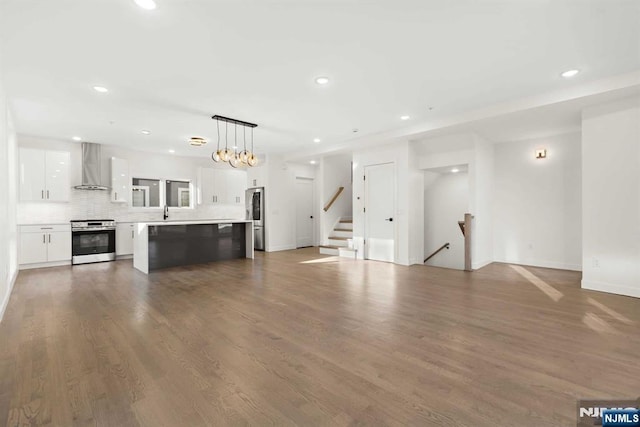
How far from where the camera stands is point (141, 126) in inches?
221

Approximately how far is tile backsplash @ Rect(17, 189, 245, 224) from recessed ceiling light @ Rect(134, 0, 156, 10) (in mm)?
6400

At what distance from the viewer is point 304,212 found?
9570mm

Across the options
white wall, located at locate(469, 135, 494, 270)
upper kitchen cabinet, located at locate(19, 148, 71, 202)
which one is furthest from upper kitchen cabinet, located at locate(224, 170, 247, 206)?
white wall, located at locate(469, 135, 494, 270)

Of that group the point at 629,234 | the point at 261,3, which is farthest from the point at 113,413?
the point at 629,234

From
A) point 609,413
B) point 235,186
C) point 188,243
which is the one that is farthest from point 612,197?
point 235,186

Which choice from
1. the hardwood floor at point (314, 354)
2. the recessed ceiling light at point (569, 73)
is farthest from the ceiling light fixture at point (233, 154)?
the recessed ceiling light at point (569, 73)

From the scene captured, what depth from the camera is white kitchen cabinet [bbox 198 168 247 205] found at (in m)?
8.81

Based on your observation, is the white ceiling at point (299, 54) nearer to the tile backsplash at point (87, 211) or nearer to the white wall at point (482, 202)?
the white wall at point (482, 202)

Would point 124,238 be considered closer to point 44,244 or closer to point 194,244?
point 44,244

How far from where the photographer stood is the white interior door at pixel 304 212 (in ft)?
30.8

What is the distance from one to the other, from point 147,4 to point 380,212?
5492mm

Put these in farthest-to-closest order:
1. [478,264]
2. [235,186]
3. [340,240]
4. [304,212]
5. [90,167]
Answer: [304,212], [235,186], [340,240], [90,167], [478,264]

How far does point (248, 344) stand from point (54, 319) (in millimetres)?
2312

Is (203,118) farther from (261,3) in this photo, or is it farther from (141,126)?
(261,3)
